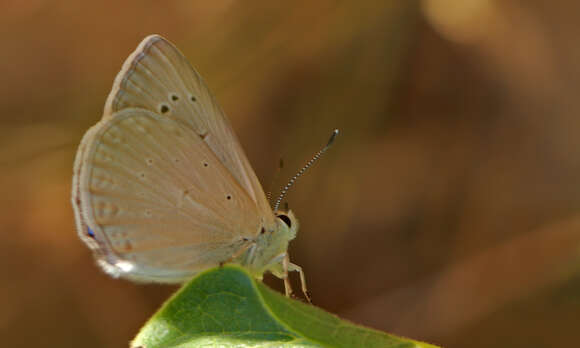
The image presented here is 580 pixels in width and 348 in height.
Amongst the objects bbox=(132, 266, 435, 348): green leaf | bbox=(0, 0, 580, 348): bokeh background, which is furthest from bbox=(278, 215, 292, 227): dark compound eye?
bbox=(0, 0, 580, 348): bokeh background

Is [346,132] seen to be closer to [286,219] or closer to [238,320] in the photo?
[286,219]

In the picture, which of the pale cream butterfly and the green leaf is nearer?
the green leaf

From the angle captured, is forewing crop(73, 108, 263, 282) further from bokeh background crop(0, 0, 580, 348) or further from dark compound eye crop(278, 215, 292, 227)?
bokeh background crop(0, 0, 580, 348)

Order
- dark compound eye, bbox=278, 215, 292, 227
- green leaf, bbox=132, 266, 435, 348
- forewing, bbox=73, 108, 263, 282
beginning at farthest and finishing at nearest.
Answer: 1. dark compound eye, bbox=278, 215, 292, 227
2. forewing, bbox=73, 108, 263, 282
3. green leaf, bbox=132, 266, 435, 348

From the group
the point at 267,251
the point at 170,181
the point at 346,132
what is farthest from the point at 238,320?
the point at 346,132

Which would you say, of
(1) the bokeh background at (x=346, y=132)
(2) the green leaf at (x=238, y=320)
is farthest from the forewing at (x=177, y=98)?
(1) the bokeh background at (x=346, y=132)

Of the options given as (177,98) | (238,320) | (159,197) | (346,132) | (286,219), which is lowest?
(238,320)
